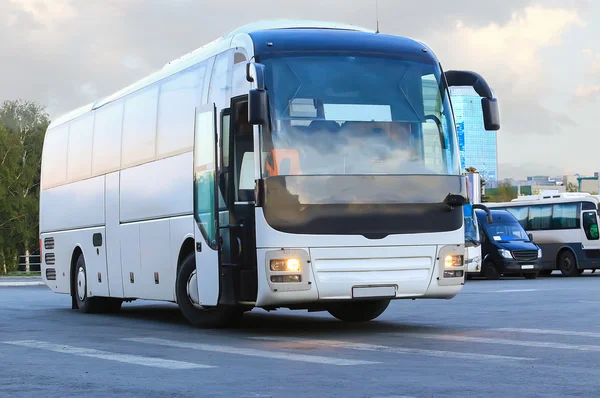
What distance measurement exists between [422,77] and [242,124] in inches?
89.8

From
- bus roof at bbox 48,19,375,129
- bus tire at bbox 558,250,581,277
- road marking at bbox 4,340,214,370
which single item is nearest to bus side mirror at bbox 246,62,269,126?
Answer: bus roof at bbox 48,19,375,129

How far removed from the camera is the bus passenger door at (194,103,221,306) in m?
14.9

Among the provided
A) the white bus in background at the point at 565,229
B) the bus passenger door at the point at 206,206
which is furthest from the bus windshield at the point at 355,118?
the white bus in background at the point at 565,229

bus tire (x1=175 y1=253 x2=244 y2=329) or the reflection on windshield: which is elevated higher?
the reflection on windshield

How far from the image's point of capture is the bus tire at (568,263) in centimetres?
4344

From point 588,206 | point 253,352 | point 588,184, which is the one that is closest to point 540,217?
point 588,206

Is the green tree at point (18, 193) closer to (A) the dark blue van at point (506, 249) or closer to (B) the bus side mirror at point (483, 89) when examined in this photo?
(A) the dark blue van at point (506, 249)

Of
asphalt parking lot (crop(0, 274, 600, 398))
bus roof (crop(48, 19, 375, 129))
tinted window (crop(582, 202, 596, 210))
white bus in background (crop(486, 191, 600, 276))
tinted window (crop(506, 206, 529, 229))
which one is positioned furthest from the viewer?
tinted window (crop(506, 206, 529, 229))

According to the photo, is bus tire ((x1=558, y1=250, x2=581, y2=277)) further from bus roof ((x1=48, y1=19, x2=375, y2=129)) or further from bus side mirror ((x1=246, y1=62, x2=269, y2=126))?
bus side mirror ((x1=246, y1=62, x2=269, y2=126))

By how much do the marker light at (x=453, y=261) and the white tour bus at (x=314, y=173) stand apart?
0.5 inches

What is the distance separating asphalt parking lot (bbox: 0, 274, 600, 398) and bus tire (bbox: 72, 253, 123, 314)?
1475 millimetres

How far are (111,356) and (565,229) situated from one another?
34.3 meters

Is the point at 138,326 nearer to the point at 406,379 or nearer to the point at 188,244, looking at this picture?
the point at 188,244

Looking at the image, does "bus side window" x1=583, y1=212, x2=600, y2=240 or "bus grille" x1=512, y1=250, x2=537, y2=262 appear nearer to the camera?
"bus grille" x1=512, y1=250, x2=537, y2=262
